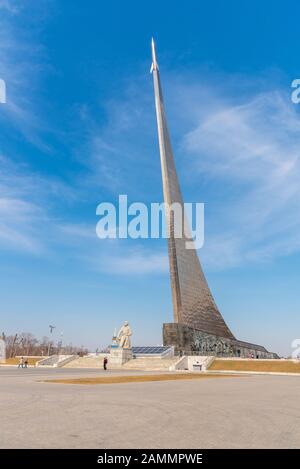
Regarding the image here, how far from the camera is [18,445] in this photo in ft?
14.6

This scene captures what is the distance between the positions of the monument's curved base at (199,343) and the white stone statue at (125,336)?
3326mm

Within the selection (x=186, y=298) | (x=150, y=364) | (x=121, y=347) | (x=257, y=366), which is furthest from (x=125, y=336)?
(x=257, y=366)

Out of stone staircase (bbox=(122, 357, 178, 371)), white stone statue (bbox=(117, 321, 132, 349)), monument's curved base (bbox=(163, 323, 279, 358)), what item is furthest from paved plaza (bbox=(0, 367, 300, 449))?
monument's curved base (bbox=(163, 323, 279, 358))

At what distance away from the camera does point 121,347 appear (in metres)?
34.7

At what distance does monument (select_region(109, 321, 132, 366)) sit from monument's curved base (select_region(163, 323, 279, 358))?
137 inches

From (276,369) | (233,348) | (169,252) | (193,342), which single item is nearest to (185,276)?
(169,252)

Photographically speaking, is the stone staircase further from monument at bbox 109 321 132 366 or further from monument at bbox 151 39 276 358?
monument at bbox 151 39 276 358

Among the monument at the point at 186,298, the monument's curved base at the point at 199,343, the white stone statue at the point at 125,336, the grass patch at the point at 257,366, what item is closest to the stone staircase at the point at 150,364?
the white stone statue at the point at 125,336

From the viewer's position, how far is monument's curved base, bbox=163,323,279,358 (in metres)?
37.1

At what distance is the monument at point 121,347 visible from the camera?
111 feet
